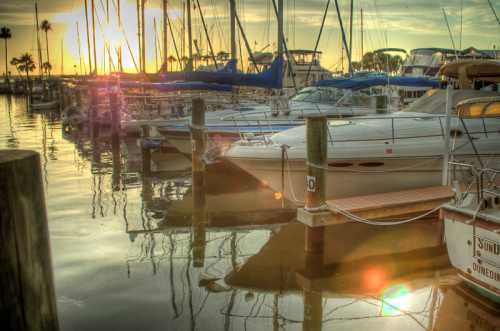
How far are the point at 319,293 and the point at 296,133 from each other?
480 cm

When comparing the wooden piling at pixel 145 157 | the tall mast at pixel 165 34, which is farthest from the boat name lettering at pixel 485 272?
the tall mast at pixel 165 34

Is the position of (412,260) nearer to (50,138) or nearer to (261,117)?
(261,117)

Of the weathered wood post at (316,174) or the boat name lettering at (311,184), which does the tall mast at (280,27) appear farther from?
the boat name lettering at (311,184)

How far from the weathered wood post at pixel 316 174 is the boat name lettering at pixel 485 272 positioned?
2238mm

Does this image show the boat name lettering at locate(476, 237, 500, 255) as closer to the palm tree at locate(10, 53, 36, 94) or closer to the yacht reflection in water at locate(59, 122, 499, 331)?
the yacht reflection in water at locate(59, 122, 499, 331)

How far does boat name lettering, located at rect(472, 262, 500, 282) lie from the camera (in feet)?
19.5

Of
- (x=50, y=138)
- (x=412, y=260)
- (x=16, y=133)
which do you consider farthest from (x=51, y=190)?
(x=16, y=133)

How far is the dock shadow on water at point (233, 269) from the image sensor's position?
5.96 m

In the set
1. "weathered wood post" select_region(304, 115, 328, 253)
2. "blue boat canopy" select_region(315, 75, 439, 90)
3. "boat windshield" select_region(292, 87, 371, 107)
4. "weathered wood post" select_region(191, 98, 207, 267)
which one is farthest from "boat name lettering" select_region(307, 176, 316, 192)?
"blue boat canopy" select_region(315, 75, 439, 90)

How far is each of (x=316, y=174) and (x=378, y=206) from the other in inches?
52.3

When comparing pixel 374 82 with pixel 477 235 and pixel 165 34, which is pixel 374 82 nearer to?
pixel 477 235

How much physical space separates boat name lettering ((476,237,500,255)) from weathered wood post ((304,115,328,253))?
231 centimetres

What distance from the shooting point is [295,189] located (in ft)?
33.1

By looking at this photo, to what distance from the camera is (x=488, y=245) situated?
5.96m
